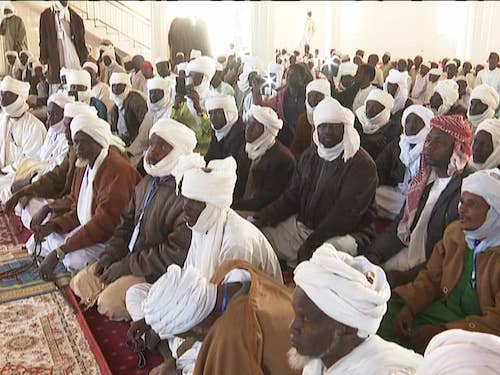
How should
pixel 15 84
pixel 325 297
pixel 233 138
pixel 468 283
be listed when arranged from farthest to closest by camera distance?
pixel 15 84
pixel 233 138
pixel 468 283
pixel 325 297

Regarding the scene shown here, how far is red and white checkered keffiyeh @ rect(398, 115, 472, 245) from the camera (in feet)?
9.52

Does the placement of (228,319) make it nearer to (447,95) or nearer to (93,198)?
(93,198)

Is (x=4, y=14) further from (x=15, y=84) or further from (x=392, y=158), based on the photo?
(x=392, y=158)

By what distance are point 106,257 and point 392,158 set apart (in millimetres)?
2592

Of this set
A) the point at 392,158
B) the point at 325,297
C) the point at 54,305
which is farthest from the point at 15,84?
the point at 325,297

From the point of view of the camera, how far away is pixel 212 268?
93.7 inches

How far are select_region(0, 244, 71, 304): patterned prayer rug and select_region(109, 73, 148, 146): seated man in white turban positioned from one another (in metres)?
2.09

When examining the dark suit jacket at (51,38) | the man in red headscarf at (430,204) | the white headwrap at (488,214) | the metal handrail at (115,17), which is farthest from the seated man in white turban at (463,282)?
the metal handrail at (115,17)

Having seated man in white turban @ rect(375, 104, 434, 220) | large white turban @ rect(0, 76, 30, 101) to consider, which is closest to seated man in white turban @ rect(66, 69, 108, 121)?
large white turban @ rect(0, 76, 30, 101)

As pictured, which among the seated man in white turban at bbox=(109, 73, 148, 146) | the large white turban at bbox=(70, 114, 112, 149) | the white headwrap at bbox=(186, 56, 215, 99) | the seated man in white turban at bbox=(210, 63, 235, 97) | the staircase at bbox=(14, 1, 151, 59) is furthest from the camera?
the staircase at bbox=(14, 1, 151, 59)

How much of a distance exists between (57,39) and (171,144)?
6105 millimetres

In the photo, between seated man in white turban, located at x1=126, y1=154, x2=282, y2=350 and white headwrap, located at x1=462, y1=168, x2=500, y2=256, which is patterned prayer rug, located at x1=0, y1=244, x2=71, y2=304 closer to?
seated man in white turban, located at x1=126, y1=154, x2=282, y2=350

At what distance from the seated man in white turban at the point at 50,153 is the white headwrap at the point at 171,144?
1547 millimetres

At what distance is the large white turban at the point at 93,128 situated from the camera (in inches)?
135
